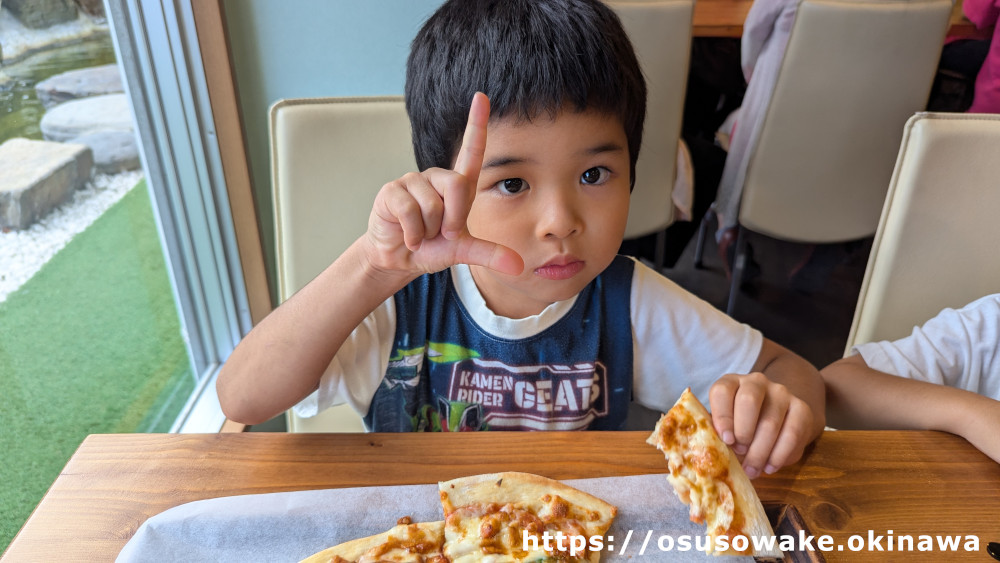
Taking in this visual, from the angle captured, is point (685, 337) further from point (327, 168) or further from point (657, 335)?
point (327, 168)

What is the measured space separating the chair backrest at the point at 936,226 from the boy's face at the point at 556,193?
1.77ft

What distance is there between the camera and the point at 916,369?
3.56 feet

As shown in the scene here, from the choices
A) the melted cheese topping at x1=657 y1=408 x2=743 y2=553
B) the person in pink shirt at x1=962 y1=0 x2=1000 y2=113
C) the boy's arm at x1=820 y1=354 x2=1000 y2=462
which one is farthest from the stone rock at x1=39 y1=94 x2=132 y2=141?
the person in pink shirt at x1=962 y1=0 x2=1000 y2=113

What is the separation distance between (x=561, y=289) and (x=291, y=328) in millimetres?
372

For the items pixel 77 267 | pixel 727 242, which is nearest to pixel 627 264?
pixel 77 267

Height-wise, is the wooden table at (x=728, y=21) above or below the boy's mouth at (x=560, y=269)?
above

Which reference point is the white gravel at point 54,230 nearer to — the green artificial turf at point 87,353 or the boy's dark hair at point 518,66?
the green artificial turf at point 87,353

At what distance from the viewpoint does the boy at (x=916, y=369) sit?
3.25 feet

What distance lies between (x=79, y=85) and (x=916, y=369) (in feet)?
5.36

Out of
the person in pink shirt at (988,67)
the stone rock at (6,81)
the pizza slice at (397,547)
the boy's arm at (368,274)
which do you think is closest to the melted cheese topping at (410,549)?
the pizza slice at (397,547)

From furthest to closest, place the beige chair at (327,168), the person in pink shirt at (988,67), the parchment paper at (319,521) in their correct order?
the person in pink shirt at (988,67), the beige chair at (327,168), the parchment paper at (319,521)

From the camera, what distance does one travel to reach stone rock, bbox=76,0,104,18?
1.33m

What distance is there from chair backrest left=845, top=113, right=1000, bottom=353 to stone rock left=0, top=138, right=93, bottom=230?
1497mm

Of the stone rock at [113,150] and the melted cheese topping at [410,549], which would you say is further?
the stone rock at [113,150]
